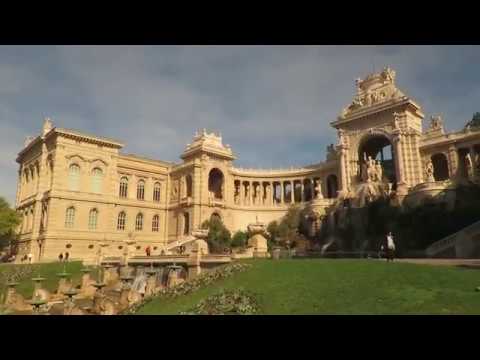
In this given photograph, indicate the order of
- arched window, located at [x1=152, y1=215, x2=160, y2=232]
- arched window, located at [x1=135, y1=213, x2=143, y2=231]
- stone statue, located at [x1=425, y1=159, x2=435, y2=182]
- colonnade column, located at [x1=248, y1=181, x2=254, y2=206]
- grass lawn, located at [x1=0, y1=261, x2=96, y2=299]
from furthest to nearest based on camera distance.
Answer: colonnade column, located at [x1=248, y1=181, x2=254, y2=206] → arched window, located at [x1=152, y1=215, x2=160, y2=232] → arched window, located at [x1=135, y1=213, x2=143, y2=231] → stone statue, located at [x1=425, y1=159, x2=435, y2=182] → grass lawn, located at [x1=0, y1=261, x2=96, y2=299]

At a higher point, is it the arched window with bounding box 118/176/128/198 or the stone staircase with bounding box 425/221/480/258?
the arched window with bounding box 118/176/128/198

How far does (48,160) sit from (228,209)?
27.2 m

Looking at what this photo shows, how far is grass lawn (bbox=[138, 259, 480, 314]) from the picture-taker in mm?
13188

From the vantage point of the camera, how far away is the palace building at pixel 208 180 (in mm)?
49375

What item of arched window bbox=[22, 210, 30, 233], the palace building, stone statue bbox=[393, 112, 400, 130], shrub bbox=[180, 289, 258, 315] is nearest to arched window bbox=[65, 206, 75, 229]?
the palace building

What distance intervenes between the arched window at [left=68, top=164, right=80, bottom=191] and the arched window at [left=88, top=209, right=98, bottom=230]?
3.84 metres

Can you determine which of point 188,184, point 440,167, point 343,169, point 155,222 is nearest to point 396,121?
point 440,167

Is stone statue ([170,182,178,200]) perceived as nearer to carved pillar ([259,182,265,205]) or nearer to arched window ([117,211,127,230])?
arched window ([117,211,127,230])

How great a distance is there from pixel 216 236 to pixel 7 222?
27297 millimetres

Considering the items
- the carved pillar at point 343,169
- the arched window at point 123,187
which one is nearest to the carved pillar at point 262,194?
the carved pillar at point 343,169

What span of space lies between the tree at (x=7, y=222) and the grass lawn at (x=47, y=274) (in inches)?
357

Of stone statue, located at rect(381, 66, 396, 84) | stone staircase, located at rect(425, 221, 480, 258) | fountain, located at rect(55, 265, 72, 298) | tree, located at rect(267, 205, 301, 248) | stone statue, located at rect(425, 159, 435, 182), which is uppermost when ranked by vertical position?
stone statue, located at rect(381, 66, 396, 84)
